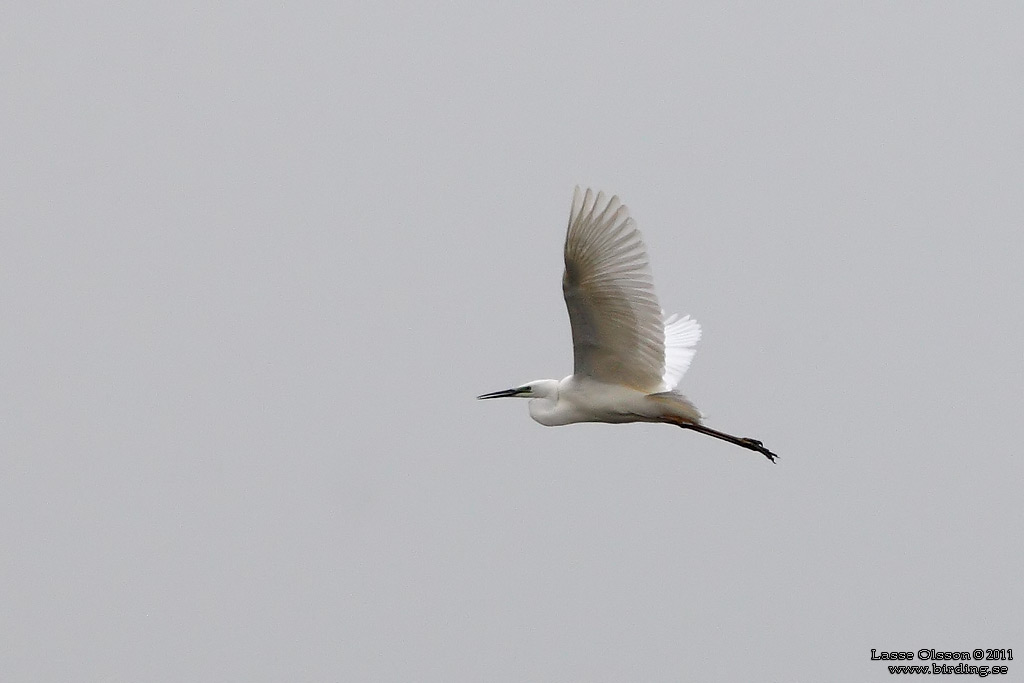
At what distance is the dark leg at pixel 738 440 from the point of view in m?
9.95

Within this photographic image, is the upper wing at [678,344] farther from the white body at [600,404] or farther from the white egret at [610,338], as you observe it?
the white body at [600,404]

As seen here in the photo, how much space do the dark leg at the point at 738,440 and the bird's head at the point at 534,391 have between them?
981mm

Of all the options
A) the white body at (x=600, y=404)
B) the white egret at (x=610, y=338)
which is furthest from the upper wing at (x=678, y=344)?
the white body at (x=600, y=404)

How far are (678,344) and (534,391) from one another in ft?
6.58

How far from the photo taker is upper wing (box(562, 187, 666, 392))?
27.9 ft

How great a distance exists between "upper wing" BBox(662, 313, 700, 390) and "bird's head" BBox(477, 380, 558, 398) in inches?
43.5

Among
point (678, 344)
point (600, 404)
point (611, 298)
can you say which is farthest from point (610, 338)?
point (678, 344)

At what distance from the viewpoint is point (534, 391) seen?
10.5 m

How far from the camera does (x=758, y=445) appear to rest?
10.2 metres

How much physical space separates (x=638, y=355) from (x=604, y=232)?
1260mm

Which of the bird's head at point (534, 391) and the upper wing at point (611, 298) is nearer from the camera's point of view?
the upper wing at point (611, 298)

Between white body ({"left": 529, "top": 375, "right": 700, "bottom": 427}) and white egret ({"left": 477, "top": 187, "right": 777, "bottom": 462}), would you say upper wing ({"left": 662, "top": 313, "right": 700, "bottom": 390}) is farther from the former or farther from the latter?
white body ({"left": 529, "top": 375, "right": 700, "bottom": 427})

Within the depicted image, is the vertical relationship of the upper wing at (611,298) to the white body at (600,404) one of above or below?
above

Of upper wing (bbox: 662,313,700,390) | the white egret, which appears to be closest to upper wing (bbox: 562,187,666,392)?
the white egret
